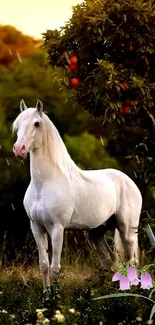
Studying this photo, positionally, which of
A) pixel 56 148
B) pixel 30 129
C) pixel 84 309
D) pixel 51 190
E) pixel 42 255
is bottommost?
pixel 42 255

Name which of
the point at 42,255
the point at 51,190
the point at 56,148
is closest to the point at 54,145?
the point at 56,148

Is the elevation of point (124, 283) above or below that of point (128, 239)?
above

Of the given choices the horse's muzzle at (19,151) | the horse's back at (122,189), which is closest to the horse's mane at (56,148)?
the horse's muzzle at (19,151)

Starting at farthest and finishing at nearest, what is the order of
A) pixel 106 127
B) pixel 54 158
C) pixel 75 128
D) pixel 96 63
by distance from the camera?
pixel 106 127
pixel 75 128
pixel 54 158
pixel 96 63

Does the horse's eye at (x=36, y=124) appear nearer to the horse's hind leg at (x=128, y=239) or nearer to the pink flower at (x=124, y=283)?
the horse's hind leg at (x=128, y=239)

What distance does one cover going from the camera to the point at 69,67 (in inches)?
296

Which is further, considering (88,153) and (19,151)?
(88,153)

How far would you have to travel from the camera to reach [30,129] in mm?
7172

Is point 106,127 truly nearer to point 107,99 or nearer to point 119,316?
point 107,99

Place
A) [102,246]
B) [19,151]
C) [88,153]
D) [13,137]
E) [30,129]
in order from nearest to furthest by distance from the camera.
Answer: [19,151] → [30,129] → [102,246] → [13,137] → [88,153]

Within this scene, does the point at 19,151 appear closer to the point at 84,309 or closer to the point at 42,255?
the point at 42,255

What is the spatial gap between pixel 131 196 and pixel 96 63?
215 cm

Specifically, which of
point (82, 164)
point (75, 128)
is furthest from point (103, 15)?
point (75, 128)

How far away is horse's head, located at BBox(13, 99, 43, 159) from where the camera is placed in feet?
23.3
